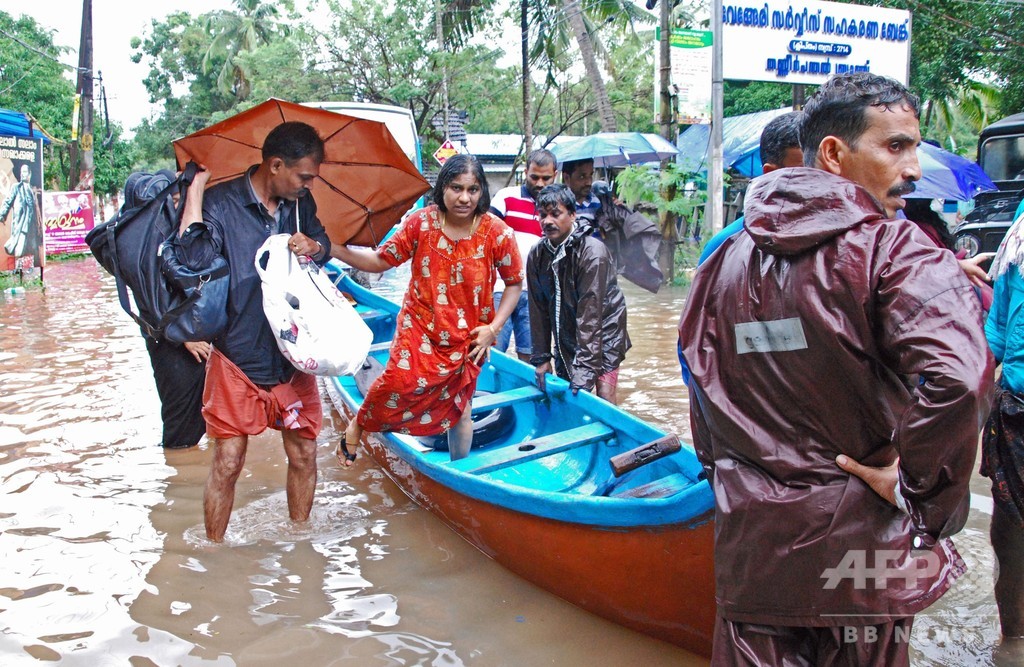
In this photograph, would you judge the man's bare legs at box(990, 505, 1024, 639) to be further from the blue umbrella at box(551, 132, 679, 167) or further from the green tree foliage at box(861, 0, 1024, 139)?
the green tree foliage at box(861, 0, 1024, 139)

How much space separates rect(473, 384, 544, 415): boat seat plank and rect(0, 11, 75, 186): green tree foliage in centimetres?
2268

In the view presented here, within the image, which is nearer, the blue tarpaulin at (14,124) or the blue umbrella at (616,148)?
the blue umbrella at (616,148)

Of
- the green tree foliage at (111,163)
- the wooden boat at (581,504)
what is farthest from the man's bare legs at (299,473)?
the green tree foliage at (111,163)

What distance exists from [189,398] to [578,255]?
101 inches

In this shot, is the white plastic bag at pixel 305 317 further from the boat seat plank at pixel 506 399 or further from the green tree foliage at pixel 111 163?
the green tree foliage at pixel 111 163

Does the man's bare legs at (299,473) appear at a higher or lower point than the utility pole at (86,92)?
lower

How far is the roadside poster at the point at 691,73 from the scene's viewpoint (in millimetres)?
10516

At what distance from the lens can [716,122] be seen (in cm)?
1030

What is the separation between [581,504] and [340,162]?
2.09 meters

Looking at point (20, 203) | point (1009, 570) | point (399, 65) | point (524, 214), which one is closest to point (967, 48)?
point (399, 65)

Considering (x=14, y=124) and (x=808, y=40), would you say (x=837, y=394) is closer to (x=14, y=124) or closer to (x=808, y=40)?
(x=808, y=40)

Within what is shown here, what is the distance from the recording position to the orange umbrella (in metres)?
3.33

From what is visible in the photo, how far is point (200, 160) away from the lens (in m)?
3.40

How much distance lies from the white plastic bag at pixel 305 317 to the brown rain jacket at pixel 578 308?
1231mm
